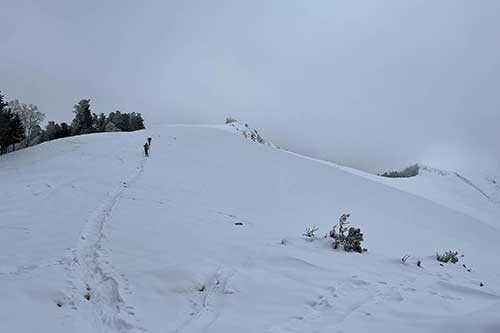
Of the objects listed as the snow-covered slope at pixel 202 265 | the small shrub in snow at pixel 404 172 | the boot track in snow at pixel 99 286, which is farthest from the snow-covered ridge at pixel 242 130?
the small shrub in snow at pixel 404 172

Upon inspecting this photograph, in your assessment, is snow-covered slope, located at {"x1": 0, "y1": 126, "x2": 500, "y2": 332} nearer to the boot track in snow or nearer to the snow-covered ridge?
the boot track in snow

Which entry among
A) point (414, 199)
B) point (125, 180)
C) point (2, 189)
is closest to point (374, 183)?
point (414, 199)

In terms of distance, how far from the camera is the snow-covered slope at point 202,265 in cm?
556

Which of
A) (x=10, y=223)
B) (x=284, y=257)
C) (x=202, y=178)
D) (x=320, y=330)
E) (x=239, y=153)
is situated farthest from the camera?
(x=239, y=153)

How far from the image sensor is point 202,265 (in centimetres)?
769

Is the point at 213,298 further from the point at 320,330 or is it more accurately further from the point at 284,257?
the point at 284,257

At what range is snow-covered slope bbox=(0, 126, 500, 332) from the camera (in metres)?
5.56

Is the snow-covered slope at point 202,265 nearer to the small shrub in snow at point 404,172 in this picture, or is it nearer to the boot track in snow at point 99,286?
the boot track in snow at point 99,286

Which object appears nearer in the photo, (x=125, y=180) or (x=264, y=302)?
(x=264, y=302)

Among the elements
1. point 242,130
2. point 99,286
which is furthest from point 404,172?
point 99,286

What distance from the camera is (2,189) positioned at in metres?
14.6

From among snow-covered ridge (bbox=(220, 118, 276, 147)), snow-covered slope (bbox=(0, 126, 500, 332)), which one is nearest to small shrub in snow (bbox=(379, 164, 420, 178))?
snow-covered ridge (bbox=(220, 118, 276, 147))

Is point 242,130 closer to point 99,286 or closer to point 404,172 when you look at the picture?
point 99,286

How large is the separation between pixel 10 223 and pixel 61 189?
4.75 m
